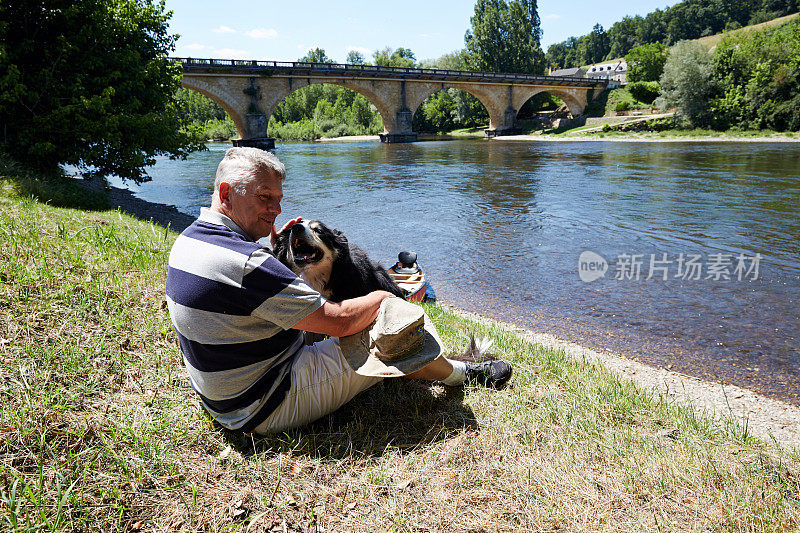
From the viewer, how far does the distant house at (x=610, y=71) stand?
9850 centimetres

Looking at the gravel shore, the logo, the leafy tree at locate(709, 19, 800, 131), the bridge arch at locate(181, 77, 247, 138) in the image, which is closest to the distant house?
the leafy tree at locate(709, 19, 800, 131)

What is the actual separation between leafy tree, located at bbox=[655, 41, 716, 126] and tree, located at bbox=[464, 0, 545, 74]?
24.2 meters

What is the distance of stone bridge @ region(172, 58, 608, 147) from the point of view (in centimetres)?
4056

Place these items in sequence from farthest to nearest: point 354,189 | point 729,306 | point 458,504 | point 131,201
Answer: point 354,189
point 131,201
point 729,306
point 458,504

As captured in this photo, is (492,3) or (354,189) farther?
(492,3)

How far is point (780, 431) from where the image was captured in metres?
3.79

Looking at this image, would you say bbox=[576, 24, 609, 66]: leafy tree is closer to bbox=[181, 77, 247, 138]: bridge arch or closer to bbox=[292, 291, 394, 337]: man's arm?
bbox=[181, 77, 247, 138]: bridge arch

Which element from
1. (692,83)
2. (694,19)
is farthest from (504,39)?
(694,19)

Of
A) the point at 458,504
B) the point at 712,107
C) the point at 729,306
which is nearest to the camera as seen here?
the point at 458,504

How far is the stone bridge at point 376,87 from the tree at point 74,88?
2790cm

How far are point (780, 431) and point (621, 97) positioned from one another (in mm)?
63008

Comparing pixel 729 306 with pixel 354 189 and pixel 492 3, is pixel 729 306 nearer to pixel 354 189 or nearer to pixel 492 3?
pixel 354 189

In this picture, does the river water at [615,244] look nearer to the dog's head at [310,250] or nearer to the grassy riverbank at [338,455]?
the grassy riverbank at [338,455]

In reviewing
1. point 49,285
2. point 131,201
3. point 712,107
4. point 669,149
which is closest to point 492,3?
point 712,107
